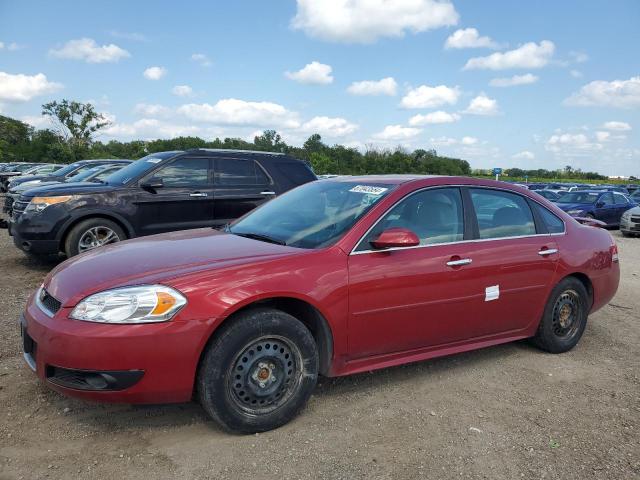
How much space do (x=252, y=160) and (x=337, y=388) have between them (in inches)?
202

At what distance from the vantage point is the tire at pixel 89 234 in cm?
721

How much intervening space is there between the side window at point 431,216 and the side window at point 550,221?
959mm

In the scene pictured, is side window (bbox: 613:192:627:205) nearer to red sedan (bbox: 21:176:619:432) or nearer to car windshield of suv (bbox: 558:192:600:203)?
car windshield of suv (bbox: 558:192:600:203)

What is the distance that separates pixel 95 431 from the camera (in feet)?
10.3

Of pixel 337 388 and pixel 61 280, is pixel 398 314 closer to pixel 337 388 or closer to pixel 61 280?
pixel 337 388

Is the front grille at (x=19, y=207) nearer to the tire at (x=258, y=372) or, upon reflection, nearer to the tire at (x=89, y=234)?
the tire at (x=89, y=234)

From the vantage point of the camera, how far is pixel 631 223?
16.4 metres

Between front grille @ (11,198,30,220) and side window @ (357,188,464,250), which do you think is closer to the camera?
side window @ (357,188,464,250)

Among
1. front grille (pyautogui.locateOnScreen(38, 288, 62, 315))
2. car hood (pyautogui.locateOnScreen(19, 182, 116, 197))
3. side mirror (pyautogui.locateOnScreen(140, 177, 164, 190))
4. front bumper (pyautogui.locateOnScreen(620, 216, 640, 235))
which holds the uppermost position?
side mirror (pyautogui.locateOnScreen(140, 177, 164, 190))

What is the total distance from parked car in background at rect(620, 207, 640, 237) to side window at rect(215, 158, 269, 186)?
13040 millimetres

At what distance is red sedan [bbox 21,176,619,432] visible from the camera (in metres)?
2.88

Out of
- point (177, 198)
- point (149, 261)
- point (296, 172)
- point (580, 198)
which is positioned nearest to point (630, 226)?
point (580, 198)

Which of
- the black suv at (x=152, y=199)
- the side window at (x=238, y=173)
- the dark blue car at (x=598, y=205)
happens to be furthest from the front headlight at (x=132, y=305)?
the dark blue car at (x=598, y=205)

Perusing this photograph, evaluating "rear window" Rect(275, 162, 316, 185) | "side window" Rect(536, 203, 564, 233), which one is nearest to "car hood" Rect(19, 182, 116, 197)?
"rear window" Rect(275, 162, 316, 185)
